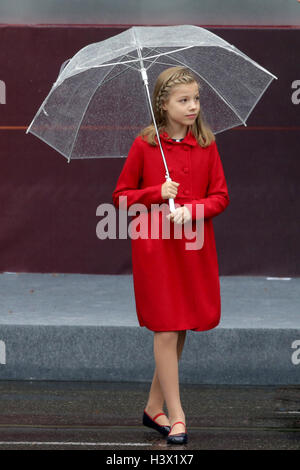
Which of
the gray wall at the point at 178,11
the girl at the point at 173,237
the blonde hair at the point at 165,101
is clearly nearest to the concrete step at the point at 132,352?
the girl at the point at 173,237

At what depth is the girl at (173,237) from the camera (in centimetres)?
514

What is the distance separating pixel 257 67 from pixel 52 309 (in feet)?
9.06

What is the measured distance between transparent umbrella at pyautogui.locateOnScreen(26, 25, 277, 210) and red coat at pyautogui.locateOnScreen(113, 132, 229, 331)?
0.29 m

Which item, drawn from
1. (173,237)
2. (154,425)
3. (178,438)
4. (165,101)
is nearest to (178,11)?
(165,101)

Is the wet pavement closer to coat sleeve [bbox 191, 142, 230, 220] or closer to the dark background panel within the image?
coat sleeve [bbox 191, 142, 230, 220]

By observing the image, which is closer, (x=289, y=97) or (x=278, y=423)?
(x=278, y=423)

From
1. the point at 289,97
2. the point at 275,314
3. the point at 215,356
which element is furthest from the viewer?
the point at 289,97

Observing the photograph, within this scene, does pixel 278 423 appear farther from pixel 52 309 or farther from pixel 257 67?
pixel 52 309

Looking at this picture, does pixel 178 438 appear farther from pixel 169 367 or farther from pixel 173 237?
pixel 173 237

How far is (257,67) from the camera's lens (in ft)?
18.4

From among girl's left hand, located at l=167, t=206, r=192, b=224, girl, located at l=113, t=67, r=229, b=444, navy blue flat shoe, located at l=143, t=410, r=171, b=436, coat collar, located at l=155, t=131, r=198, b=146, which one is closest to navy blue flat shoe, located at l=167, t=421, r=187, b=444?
girl, located at l=113, t=67, r=229, b=444

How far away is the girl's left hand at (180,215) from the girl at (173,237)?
4.1 inches

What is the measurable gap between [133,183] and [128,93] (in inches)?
21.2
